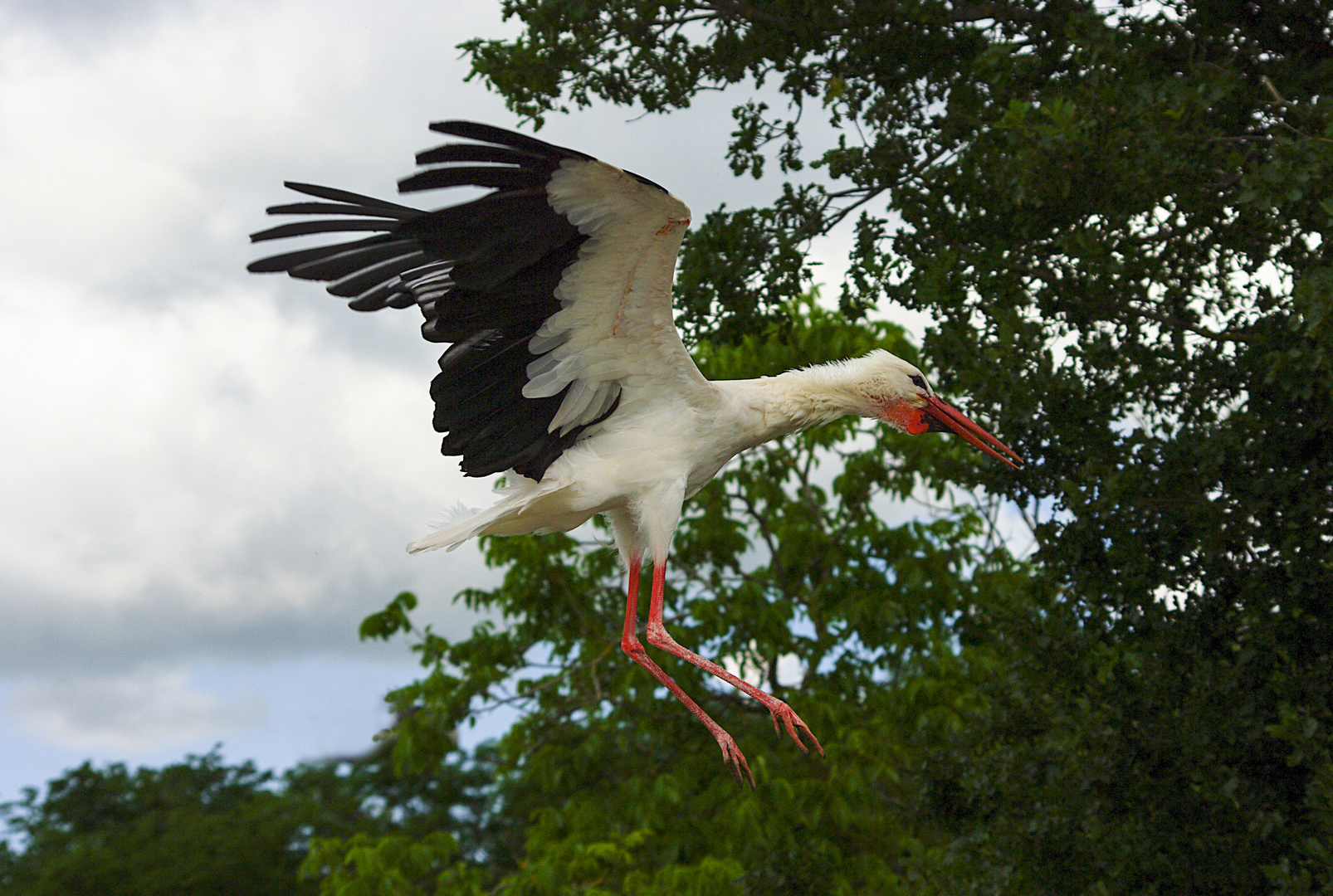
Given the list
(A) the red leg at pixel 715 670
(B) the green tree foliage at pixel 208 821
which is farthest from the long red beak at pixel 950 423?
(B) the green tree foliage at pixel 208 821

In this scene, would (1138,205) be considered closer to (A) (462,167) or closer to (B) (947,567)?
(A) (462,167)

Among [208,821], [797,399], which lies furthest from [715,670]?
[208,821]

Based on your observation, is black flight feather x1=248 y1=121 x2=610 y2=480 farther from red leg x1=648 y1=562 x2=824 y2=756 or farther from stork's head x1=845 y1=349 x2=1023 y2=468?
stork's head x1=845 y1=349 x2=1023 y2=468

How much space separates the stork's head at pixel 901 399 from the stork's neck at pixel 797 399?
0.05 metres

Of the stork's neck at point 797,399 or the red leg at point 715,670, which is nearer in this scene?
the red leg at point 715,670

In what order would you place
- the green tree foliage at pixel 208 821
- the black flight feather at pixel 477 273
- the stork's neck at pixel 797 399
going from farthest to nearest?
the green tree foliage at pixel 208 821
the stork's neck at pixel 797 399
the black flight feather at pixel 477 273

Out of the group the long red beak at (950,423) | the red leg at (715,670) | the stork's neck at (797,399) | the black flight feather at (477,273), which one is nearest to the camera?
the black flight feather at (477,273)

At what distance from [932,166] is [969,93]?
0.59 metres

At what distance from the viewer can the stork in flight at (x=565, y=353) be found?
348 centimetres

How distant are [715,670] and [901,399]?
127 centimetres

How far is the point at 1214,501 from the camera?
5527 mm

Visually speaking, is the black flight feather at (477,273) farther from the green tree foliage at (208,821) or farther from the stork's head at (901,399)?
the green tree foliage at (208,821)

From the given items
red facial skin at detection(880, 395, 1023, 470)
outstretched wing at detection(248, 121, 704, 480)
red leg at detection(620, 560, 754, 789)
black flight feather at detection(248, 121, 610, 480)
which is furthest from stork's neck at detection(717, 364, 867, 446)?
red leg at detection(620, 560, 754, 789)

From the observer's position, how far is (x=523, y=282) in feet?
12.2
